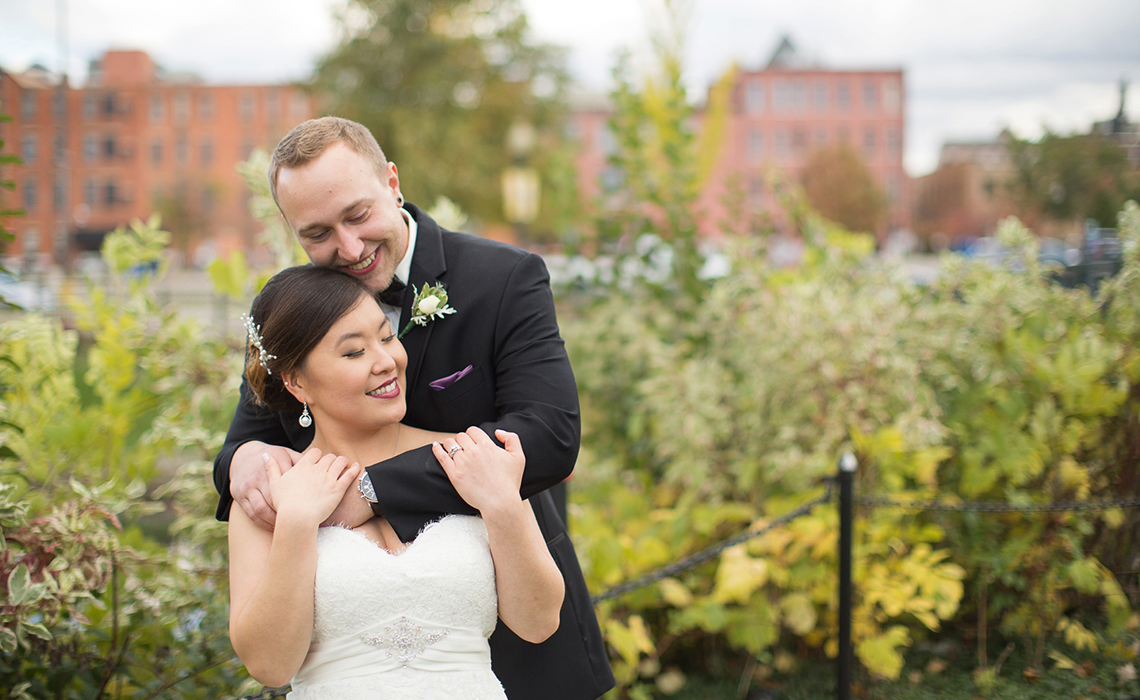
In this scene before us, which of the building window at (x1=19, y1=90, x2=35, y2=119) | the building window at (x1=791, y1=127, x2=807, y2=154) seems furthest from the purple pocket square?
the building window at (x1=791, y1=127, x2=807, y2=154)

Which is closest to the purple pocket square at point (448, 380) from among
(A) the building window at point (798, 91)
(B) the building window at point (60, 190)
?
(B) the building window at point (60, 190)

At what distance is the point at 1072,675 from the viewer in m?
3.30

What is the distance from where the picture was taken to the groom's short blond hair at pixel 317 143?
163 cm

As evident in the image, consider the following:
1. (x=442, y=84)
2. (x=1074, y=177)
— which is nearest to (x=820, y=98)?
(x=442, y=84)

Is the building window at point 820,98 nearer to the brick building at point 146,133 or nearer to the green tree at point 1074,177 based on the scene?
the brick building at point 146,133

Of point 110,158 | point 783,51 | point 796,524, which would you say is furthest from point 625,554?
point 783,51

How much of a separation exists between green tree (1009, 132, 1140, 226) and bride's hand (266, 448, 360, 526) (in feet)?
20.4

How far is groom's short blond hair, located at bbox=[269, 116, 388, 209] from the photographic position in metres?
1.63

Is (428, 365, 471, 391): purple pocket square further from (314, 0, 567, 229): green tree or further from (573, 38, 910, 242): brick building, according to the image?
(573, 38, 910, 242): brick building

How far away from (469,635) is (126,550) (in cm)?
146

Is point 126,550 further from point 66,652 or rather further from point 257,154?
point 257,154

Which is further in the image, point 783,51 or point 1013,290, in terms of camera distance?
point 783,51

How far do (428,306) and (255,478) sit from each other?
1.76 feet

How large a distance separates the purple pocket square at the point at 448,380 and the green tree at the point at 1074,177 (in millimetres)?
5891
